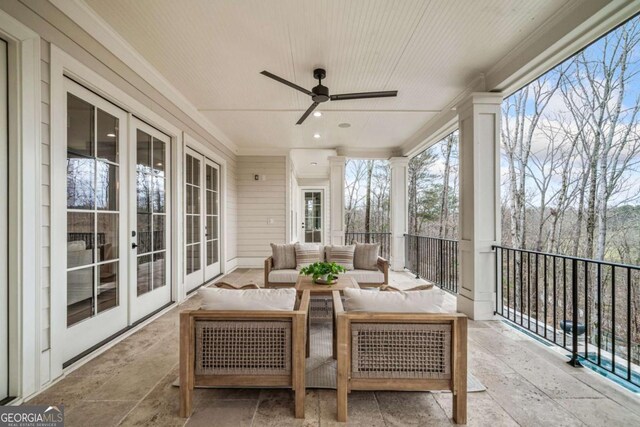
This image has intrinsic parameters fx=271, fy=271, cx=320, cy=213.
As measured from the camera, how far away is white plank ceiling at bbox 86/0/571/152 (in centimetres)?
211

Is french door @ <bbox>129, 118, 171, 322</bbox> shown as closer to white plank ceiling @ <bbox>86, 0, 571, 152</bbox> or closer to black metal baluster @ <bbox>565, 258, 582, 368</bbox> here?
white plank ceiling @ <bbox>86, 0, 571, 152</bbox>

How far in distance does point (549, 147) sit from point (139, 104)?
566cm

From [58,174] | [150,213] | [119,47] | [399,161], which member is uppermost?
[119,47]

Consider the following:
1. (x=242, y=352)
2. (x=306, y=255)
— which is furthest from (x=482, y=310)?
(x=242, y=352)

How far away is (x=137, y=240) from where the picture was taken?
9.50ft

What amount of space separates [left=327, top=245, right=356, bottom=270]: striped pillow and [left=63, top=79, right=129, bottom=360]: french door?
255cm

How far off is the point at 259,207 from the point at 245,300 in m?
4.98

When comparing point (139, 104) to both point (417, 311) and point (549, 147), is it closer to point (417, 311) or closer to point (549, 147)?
point (417, 311)

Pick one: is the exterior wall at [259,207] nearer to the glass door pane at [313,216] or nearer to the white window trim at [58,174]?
the glass door pane at [313,216]

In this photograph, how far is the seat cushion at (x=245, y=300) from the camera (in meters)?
1.59

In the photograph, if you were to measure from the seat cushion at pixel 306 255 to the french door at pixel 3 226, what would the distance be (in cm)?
286

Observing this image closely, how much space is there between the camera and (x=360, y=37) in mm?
2445

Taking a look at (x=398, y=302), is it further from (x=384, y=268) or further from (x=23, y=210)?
(x=23, y=210)

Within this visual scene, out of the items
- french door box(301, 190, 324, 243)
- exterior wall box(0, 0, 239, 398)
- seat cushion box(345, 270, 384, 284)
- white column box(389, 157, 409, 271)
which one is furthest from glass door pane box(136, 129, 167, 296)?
french door box(301, 190, 324, 243)
